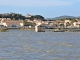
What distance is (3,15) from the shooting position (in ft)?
570

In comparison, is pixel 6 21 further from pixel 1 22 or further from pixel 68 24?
Answer: pixel 68 24

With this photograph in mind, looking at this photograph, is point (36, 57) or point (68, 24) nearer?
point (36, 57)

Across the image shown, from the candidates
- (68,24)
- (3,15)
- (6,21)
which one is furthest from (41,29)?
(3,15)

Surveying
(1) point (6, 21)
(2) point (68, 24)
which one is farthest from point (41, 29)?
(2) point (68, 24)

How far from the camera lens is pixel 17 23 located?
151 metres

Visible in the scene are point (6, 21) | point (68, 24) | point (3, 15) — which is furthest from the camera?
point (3, 15)

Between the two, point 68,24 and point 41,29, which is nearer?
point 41,29

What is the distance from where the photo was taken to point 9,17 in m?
166

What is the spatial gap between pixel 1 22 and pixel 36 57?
438ft

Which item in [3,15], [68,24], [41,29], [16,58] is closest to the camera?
[16,58]

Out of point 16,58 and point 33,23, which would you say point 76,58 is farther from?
point 33,23

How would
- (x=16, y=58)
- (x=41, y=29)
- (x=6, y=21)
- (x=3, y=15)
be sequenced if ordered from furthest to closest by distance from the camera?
(x=3, y=15) → (x=6, y=21) → (x=41, y=29) → (x=16, y=58)

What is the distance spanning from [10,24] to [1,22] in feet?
17.1

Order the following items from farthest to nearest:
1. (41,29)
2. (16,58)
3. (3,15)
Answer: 1. (3,15)
2. (41,29)
3. (16,58)
